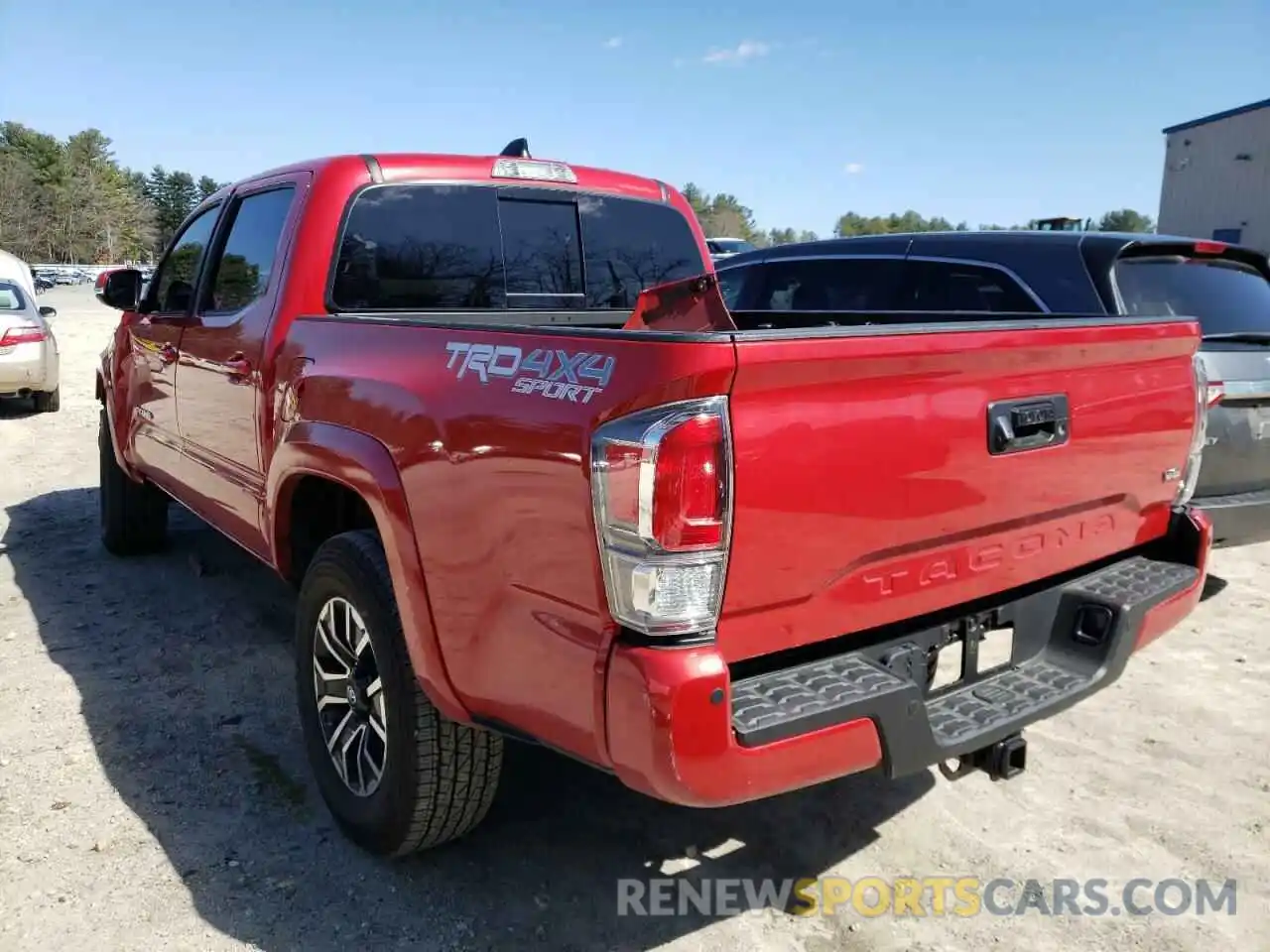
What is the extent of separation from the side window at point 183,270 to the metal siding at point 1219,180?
101 feet

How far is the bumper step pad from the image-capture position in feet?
6.70

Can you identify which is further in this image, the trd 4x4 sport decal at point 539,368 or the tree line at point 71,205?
the tree line at point 71,205

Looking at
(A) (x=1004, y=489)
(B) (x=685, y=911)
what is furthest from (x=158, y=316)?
(A) (x=1004, y=489)

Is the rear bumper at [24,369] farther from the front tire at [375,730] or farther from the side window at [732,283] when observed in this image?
the front tire at [375,730]

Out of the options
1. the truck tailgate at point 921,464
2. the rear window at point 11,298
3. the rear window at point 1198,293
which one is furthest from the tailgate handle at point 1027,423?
the rear window at point 11,298

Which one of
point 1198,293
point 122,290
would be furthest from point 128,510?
point 1198,293

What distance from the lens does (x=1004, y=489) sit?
95.3 inches

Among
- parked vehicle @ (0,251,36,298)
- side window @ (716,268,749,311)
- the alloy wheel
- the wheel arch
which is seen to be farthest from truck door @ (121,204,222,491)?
parked vehicle @ (0,251,36,298)

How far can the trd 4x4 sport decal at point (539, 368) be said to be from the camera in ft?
6.57

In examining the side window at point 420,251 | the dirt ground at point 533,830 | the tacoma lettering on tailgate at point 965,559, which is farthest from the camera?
the side window at point 420,251

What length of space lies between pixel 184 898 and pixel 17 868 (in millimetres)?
545

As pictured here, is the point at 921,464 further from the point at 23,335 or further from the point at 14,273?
the point at 14,273

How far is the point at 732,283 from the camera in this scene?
22.9 ft

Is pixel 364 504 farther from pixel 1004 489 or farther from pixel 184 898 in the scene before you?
pixel 1004 489
